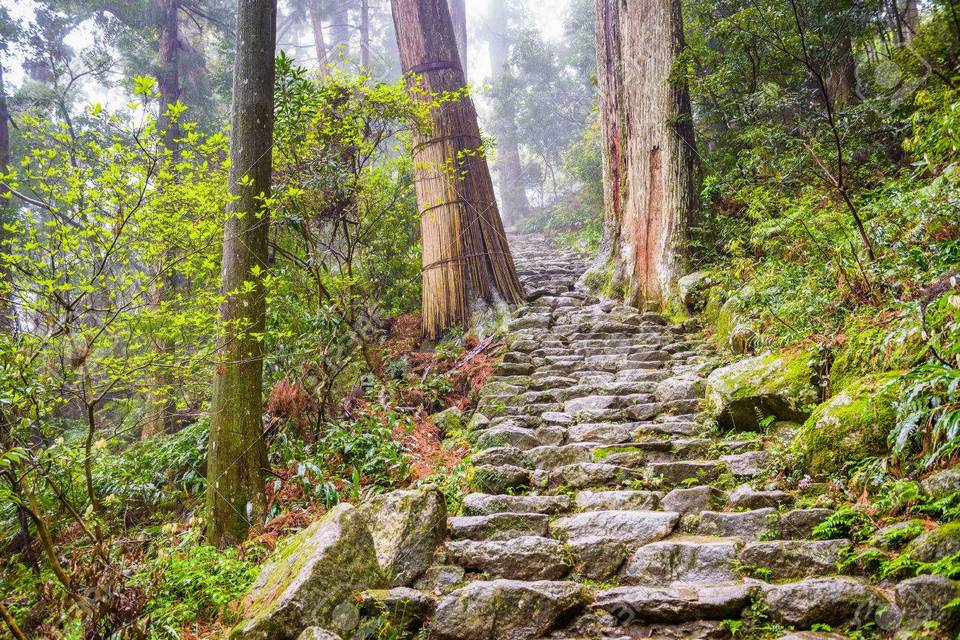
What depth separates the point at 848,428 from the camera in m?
3.16

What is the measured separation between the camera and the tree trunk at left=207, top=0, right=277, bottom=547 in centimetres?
424

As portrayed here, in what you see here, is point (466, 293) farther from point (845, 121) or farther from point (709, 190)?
point (845, 121)

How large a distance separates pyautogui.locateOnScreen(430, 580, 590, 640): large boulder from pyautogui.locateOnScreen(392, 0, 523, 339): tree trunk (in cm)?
486

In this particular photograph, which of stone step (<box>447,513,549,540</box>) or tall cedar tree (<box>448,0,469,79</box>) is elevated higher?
tall cedar tree (<box>448,0,469,79</box>)

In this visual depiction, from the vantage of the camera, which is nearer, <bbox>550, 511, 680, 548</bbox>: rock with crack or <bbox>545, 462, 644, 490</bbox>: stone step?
<bbox>550, 511, 680, 548</bbox>: rock with crack

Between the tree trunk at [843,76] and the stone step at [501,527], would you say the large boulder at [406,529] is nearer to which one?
the stone step at [501,527]

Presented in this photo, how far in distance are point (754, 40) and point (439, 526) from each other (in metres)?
7.14

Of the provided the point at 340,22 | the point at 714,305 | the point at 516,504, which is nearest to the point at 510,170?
the point at 340,22

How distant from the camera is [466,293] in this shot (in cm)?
754

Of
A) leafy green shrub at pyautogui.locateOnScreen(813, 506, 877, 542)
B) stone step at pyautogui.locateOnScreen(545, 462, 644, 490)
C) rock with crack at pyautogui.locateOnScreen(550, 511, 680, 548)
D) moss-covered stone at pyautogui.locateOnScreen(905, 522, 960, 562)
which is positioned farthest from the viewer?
stone step at pyautogui.locateOnScreen(545, 462, 644, 490)

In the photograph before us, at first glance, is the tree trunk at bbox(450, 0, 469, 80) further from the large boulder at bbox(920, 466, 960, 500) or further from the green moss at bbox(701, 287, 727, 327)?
the large boulder at bbox(920, 466, 960, 500)

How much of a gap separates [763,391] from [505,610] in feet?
8.10

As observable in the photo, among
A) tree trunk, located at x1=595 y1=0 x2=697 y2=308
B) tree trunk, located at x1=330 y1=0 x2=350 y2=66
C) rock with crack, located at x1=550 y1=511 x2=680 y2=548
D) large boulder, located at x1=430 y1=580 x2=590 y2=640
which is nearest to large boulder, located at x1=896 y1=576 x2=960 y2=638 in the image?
rock with crack, located at x1=550 y1=511 x2=680 y2=548

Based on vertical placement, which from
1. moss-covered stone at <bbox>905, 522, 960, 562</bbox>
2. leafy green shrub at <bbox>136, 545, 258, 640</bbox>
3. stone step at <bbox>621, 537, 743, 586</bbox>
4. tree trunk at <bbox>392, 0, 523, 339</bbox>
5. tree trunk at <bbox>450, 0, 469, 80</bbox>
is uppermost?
tree trunk at <bbox>450, 0, 469, 80</bbox>
